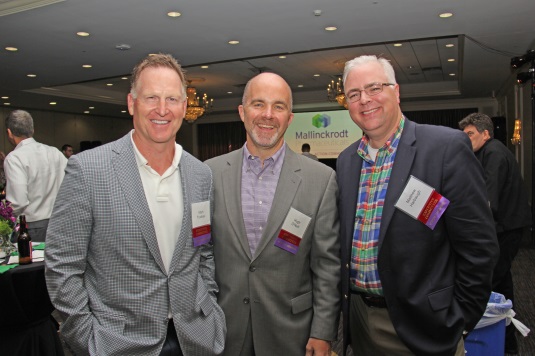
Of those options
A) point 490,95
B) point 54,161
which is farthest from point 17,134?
point 490,95

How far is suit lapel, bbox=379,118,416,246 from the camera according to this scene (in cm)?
155

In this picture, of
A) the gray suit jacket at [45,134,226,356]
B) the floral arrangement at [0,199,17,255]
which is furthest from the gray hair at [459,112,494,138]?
the floral arrangement at [0,199,17,255]

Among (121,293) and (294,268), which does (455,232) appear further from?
(121,293)

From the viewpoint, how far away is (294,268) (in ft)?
5.63

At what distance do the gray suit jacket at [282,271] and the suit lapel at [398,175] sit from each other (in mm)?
257

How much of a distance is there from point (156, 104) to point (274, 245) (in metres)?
0.65

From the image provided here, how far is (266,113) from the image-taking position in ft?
5.84

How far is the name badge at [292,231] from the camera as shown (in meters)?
1.69

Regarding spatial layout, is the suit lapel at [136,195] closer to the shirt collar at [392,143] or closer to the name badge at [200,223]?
the name badge at [200,223]

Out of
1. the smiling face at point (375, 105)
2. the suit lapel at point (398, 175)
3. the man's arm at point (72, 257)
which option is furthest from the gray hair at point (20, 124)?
the suit lapel at point (398, 175)

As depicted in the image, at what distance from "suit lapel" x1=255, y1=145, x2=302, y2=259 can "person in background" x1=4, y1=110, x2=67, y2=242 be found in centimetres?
271

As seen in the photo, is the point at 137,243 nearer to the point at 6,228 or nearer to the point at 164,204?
the point at 164,204

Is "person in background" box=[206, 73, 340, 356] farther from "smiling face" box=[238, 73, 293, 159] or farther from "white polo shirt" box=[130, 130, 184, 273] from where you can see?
"white polo shirt" box=[130, 130, 184, 273]

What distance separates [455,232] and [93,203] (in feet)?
3.83
